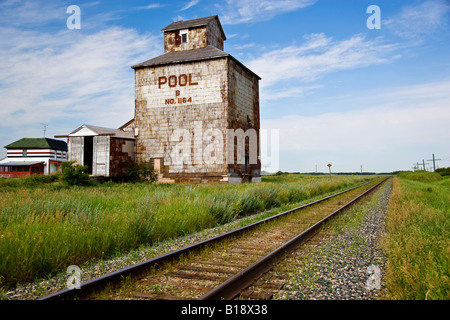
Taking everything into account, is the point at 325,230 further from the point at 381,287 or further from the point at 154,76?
the point at 154,76

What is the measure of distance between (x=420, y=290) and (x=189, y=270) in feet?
9.83

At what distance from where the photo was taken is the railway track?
12.2 feet

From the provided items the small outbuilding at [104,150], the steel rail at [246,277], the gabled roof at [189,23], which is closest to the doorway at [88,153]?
the small outbuilding at [104,150]

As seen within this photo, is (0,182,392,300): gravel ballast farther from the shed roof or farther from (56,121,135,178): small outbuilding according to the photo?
the shed roof

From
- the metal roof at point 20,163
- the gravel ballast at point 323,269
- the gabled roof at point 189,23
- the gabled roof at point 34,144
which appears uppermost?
the gabled roof at point 189,23

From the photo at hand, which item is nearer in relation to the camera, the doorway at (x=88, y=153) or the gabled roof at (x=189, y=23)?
the doorway at (x=88, y=153)

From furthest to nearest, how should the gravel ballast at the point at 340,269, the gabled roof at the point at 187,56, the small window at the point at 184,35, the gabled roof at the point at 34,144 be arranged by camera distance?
the gabled roof at the point at 34,144 → the small window at the point at 184,35 → the gabled roof at the point at 187,56 → the gravel ballast at the point at 340,269

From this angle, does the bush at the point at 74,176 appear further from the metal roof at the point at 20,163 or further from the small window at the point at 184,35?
the metal roof at the point at 20,163

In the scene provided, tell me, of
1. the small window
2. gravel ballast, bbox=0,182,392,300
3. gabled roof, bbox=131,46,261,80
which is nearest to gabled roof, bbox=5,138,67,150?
gabled roof, bbox=131,46,261,80

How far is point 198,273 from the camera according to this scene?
178 inches

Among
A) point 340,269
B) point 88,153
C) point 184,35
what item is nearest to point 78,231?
point 340,269

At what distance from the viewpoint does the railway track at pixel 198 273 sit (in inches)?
146

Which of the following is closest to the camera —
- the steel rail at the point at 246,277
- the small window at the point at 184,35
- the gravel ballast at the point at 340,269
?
the steel rail at the point at 246,277

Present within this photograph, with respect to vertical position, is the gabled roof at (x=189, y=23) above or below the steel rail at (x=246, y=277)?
above
